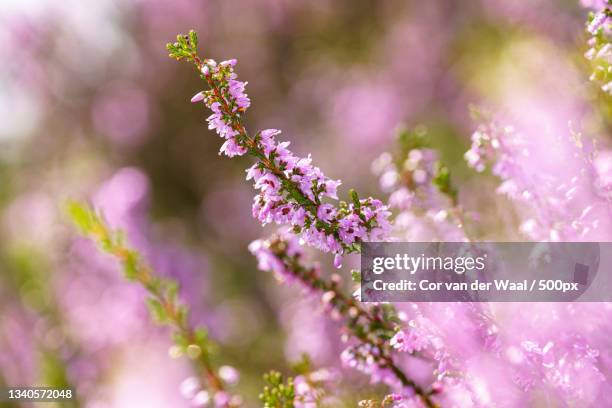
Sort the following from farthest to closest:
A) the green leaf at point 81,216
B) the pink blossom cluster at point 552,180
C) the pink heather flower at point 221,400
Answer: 1. the green leaf at point 81,216
2. the pink heather flower at point 221,400
3. the pink blossom cluster at point 552,180

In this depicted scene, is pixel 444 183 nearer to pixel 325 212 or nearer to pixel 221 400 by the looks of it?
pixel 325 212

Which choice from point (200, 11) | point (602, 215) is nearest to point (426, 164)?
point (602, 215)

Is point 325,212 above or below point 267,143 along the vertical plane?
below

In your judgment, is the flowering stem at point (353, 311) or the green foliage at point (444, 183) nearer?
the flowering stem at point (353, 311)

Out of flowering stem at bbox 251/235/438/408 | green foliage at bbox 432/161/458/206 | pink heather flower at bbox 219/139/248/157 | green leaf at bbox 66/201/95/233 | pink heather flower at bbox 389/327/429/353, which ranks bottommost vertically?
pink heather flower at bbox 389/327/429/353

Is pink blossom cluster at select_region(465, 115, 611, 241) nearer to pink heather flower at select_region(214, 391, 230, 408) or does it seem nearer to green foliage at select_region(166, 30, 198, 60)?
green foliage at select_region(166, 30, 198, 60)

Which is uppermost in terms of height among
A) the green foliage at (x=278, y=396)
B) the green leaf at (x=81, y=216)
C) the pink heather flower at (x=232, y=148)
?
the green leaf at (x=81, y=216)

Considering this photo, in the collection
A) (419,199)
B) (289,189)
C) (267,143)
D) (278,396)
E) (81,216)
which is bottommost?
Answer: (278,396)

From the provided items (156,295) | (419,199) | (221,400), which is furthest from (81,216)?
(419,199)

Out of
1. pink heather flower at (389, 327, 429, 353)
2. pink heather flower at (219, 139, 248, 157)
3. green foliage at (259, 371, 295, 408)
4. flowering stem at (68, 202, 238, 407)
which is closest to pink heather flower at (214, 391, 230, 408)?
flowering stem at (68, 202, 238, 407)

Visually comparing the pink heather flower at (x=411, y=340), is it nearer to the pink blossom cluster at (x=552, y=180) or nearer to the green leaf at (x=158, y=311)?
the pink blossom cluster at (x=552, y=180)

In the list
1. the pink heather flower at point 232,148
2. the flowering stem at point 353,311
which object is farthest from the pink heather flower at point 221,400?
the pink heather flower at point 232,148

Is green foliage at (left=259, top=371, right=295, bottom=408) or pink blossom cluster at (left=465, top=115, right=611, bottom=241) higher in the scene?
pink blossom cluster at (left=465, top=115, right=611, bottom=241)
